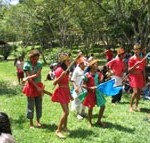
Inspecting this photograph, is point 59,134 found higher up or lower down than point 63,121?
lower down

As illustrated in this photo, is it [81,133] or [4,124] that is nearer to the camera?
[4,124]

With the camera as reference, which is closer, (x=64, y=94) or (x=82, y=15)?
(x=64, y=94)

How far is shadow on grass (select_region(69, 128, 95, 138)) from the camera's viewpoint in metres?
9.34

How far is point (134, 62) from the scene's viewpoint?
1174cm

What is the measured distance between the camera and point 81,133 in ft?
31.3

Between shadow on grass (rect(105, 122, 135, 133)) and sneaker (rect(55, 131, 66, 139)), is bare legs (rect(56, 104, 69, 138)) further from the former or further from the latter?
shadow on grass (rect(105, 122, 135, 133))

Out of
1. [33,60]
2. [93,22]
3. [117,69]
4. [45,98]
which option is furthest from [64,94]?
[93,22]

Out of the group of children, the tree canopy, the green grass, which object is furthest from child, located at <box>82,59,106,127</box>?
the tree canopy

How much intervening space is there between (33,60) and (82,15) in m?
25.6

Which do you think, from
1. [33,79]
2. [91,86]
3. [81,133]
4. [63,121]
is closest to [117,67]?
[91,86]

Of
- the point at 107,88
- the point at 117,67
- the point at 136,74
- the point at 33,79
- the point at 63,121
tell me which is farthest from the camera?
the point at 117,67

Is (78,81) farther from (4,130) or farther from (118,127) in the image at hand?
(4,130)

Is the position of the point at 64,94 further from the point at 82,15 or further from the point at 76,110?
the point at 82,15

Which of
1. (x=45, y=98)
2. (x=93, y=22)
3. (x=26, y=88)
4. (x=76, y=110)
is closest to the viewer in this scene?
(x=26, y=88)
